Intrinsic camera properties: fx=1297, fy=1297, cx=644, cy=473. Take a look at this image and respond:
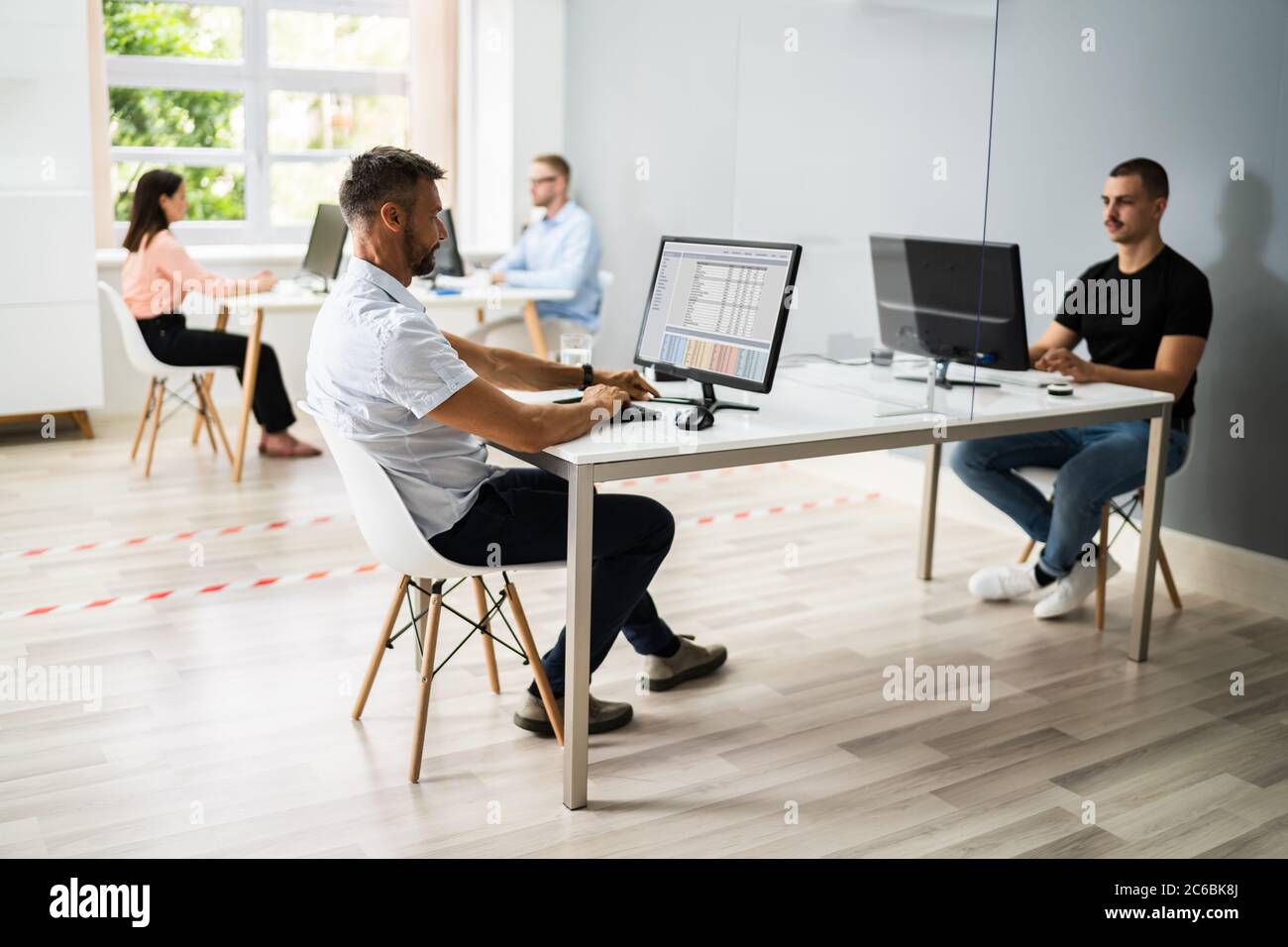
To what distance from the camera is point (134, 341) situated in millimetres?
5367

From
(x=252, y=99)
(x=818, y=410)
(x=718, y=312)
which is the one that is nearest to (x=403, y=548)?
(x=718, y=312)

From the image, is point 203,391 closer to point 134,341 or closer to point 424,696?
point 134,341

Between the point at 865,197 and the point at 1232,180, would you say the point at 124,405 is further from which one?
the point at 1232,180

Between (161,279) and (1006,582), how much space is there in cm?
357

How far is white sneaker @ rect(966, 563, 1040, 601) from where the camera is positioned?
405cm

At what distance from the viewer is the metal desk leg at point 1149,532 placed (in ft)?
11.6

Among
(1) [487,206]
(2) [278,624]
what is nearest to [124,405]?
(1) [487,206]

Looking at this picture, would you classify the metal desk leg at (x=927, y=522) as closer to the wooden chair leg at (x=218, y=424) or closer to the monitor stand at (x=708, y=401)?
→ the monitor stand at (x=708, y=401)

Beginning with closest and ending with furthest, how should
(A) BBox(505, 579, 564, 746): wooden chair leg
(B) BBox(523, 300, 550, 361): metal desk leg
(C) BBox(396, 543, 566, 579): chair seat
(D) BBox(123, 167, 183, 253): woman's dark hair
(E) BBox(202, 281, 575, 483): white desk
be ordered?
(C) BBox(396, 543, 566, 579): chair seat, (A) BBox(505, 579, 564, 746): wooden chair leg, (D) BBox(123, 167, 183, 253): woman's dark hair, (E) BBox(202, 281, 575, 483): white desk, (B) BBox(523, 300, 550, 361): metal desk leg

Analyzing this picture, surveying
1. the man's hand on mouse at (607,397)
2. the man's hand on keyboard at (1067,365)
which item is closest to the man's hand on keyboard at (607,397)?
the man's hand on mouse at (607,397)

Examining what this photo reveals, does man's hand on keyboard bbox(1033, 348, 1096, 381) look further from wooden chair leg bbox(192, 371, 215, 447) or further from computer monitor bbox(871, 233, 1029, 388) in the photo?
wooden chair leg bbox(192, 371, 215, 447)

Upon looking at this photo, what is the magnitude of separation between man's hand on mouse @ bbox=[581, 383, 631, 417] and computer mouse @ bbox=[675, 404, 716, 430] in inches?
5.3

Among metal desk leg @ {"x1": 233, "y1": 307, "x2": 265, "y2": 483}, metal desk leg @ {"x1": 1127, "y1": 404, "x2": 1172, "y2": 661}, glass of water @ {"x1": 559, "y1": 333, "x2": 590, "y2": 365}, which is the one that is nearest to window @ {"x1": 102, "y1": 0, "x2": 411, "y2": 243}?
metal desk leg @ {"x1": 233, "y1": 307, "x2": 265, "y2": 483}

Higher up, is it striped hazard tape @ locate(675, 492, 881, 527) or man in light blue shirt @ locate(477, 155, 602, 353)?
man in light blue shirt @ locate(477, 155, 602, 353)
